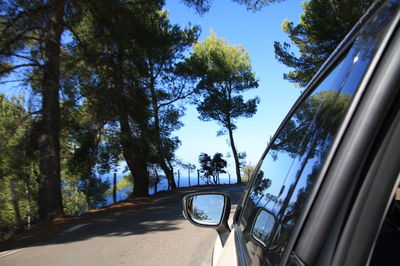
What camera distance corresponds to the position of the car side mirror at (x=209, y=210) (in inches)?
96.6

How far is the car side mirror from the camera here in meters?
2.45

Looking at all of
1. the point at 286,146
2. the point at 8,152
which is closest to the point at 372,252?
the point at 286,146

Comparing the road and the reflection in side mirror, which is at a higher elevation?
the reflection in side mirror

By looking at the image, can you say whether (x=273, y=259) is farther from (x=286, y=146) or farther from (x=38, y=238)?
(x=38, y=238)

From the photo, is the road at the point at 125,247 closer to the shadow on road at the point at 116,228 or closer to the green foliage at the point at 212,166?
the shadow on road at the point at 116,228

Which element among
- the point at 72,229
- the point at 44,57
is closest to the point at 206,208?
the point at 72,229

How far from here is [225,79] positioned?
3544 cm

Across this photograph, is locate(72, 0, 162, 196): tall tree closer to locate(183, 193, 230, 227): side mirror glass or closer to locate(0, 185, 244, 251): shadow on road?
locate(0, 185, 244, 251): shadow on road

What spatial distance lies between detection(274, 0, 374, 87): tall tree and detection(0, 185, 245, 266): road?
5771mm

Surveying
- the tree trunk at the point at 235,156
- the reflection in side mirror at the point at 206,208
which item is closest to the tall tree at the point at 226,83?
the tree trunk at the point at 235,156

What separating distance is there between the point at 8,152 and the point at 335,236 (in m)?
11.8

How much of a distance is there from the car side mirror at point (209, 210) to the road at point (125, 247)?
2613mm

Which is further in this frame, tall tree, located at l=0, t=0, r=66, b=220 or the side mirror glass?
tall tree, located at l=0, t=0, r=66, b=220

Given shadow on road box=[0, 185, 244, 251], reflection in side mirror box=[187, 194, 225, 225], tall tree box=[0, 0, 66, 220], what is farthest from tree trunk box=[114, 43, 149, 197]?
reflection in side mirror box=[187, 194, 225, 225]
